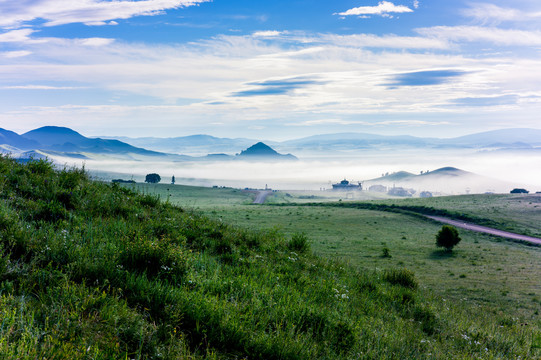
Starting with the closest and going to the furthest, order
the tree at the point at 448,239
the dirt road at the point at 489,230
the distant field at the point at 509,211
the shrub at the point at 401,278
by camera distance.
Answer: the shrub at the point at 401,278
the tree at the point at 448,239
the dirt road at the point at 489,230
the distant field at the point at 509,211

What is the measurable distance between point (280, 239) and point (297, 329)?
26.5 feet

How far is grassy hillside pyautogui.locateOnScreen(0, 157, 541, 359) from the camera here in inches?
174

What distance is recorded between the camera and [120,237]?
7.70 m

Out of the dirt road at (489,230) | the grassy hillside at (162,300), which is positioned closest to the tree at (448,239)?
the dirt road at (489,230)

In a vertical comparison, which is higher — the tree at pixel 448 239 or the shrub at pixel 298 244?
the shrub at pixel 298 244

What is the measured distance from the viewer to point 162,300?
5.43m

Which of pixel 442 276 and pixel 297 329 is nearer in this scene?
pixel 297 329

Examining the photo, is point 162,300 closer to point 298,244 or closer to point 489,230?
point 298,244

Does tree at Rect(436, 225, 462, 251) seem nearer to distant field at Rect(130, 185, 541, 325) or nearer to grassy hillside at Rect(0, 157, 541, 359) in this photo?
distant field at Rect(130, 185, 541, 325)

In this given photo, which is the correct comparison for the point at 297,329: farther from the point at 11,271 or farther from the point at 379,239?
the point at 379,239

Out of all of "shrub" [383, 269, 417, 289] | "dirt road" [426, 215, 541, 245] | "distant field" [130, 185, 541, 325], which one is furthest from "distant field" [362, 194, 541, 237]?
"shrub" [383, 269, 417, 289]

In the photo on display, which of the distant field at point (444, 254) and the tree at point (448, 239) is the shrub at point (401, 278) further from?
the tree at point (448, 239)

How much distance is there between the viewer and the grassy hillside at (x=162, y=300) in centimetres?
441

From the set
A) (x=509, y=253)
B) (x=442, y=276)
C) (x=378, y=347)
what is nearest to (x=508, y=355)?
(x=378, y=347)
